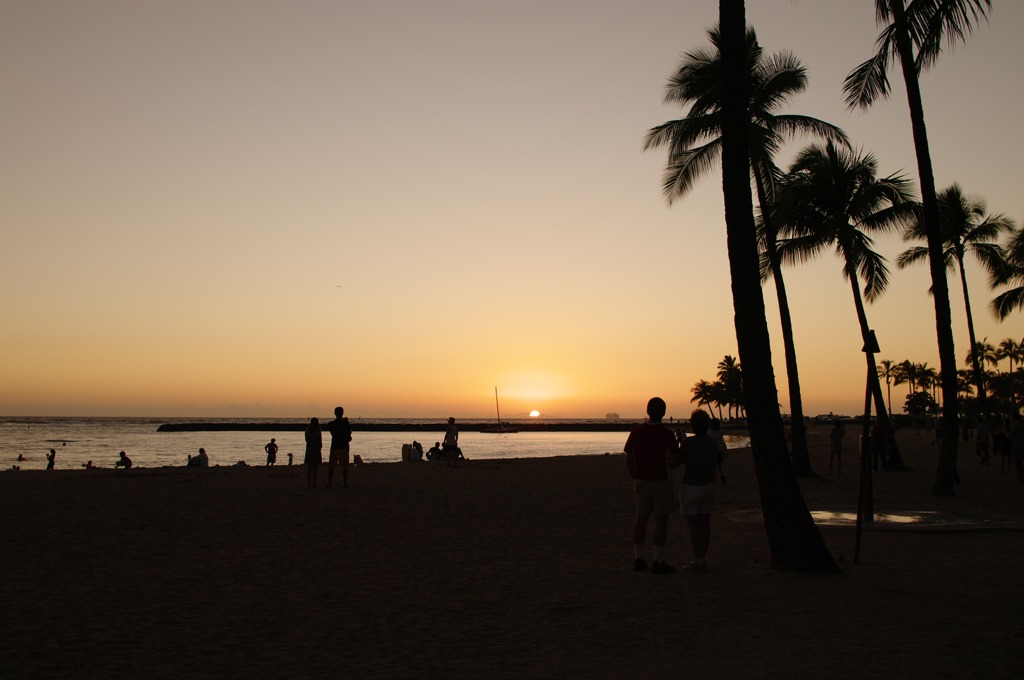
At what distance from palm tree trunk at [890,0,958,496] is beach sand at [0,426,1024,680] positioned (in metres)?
2.59

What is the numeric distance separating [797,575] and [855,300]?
1782cm

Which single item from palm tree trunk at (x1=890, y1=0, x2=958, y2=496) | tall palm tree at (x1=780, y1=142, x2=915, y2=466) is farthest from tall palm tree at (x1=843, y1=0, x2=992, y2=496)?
tall palm tree at (x1=780, y1=142, x2=915, y2=466)

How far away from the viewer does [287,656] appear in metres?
5.38

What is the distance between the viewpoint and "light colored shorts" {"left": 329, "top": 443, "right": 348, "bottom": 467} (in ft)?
Result: 55.4

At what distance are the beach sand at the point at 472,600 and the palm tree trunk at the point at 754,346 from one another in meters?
0.38

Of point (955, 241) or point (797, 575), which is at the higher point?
point (955, 241)

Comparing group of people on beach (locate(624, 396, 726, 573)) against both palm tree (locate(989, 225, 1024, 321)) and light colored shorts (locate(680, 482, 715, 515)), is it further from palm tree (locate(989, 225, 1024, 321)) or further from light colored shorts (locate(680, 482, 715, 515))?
palm tree (locate(989, 225, 1024, 321))

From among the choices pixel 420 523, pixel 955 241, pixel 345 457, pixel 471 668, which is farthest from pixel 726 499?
pixel 955 241

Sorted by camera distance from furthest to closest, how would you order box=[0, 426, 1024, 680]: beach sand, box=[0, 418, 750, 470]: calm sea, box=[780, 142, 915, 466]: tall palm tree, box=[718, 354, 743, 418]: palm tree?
box=[718, 354, 743, 418]: palm tree
box=[0, 418, 750, 470]: calm sea
box=[780, 142, 915, 466]: tall palm tree
box=[0, 426, 1024, 680]: beach sand

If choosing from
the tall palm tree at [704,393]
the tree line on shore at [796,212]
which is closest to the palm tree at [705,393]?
the tall palm tree at [704,393]

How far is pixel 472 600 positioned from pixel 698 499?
2570 millimetres

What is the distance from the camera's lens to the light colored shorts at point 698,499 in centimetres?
791

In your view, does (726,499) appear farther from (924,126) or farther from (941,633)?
(941,633)

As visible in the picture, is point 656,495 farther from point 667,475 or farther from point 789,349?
point 789,349
